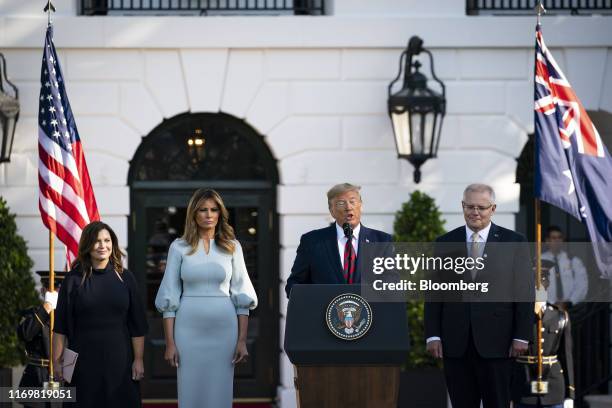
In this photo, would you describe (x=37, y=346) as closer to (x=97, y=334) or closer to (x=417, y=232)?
(x=97, y=334)

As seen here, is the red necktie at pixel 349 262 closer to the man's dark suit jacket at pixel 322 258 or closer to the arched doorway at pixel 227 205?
the man's dark suit jacket at pixel 322 258

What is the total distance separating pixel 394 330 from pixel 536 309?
214 centimetres

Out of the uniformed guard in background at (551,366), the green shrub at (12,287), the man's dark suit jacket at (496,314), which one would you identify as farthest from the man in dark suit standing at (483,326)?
the green shrub at (12,287)

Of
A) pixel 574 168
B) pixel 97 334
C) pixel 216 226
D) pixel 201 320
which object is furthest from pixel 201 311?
pixel 574 168

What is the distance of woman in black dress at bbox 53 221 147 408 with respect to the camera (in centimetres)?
762

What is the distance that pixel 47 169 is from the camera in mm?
9258

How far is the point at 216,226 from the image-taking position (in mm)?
7828


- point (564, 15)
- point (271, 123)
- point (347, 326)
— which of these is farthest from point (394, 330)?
point (564, 15)

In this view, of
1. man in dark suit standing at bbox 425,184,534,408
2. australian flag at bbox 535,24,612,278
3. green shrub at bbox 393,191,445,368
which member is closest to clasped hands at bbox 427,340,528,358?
man in dark suit standing at bbox 425,184,534,408

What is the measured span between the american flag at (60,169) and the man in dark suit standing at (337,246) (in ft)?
7.37

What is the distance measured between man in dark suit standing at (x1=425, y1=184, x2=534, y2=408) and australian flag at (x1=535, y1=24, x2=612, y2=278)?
117cm

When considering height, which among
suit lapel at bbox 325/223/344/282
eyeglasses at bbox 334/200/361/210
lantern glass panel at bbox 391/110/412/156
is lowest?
suit lapel at bbox 325/223/344/282

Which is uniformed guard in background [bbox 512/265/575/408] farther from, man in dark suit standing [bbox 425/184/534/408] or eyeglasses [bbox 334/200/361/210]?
eyeglasses [bbox 334/200/361/210]

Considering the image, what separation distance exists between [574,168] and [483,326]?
1.77 meters
